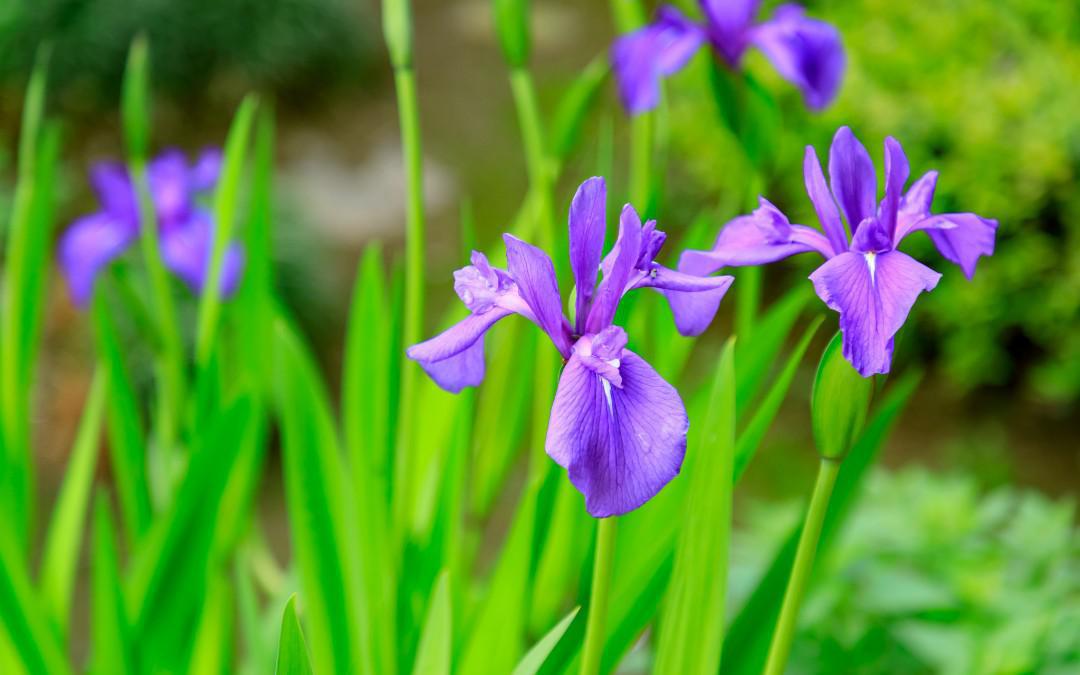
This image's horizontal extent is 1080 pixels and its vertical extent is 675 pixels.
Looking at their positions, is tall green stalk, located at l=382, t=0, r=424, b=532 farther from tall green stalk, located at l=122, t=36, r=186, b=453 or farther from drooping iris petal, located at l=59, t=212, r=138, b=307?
drooping iris petal, located at l=59, t=212, r=138, b=307

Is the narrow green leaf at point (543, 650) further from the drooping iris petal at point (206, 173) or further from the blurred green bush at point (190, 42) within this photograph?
the blurred green bush at point (190, 42)

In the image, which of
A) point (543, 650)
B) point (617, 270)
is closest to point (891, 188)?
point (617, 270)

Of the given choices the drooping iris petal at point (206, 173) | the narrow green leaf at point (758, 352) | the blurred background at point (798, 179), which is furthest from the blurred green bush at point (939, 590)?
the drooping iris petal at point (206, 173)

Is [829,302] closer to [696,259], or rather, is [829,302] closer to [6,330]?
[696,259]

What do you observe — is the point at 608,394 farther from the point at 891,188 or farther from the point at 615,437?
the point at 891,188

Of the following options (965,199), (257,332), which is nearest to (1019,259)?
(965,199)
